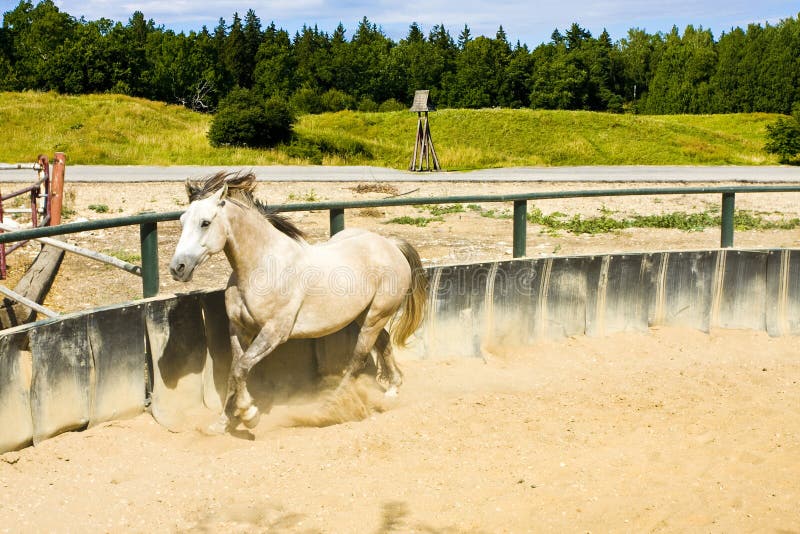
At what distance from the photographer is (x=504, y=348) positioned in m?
7.81

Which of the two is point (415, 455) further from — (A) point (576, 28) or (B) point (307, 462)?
(A) point (576, 28)

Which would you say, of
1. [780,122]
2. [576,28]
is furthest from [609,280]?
[576,28]

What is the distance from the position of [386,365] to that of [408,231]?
8400 millimetres

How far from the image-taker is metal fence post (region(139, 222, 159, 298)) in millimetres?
6083

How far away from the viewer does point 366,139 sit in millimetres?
44188

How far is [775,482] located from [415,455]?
213cm

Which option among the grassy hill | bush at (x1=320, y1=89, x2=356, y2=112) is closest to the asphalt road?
the grassy hill

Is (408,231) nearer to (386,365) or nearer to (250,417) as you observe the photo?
(386,365)

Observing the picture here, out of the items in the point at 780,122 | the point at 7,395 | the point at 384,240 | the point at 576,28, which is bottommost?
the point at 7,395

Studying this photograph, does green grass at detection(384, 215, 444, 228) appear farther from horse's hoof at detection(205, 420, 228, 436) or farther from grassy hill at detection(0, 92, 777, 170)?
grassy hill at detection(0, 92, 777, 170)

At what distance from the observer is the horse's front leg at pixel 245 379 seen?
568 cm

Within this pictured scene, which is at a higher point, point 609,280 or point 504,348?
point 609,280

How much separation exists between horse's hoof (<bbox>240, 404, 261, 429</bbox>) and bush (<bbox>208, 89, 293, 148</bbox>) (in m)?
29.6

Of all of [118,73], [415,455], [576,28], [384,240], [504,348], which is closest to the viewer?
[415,455]
